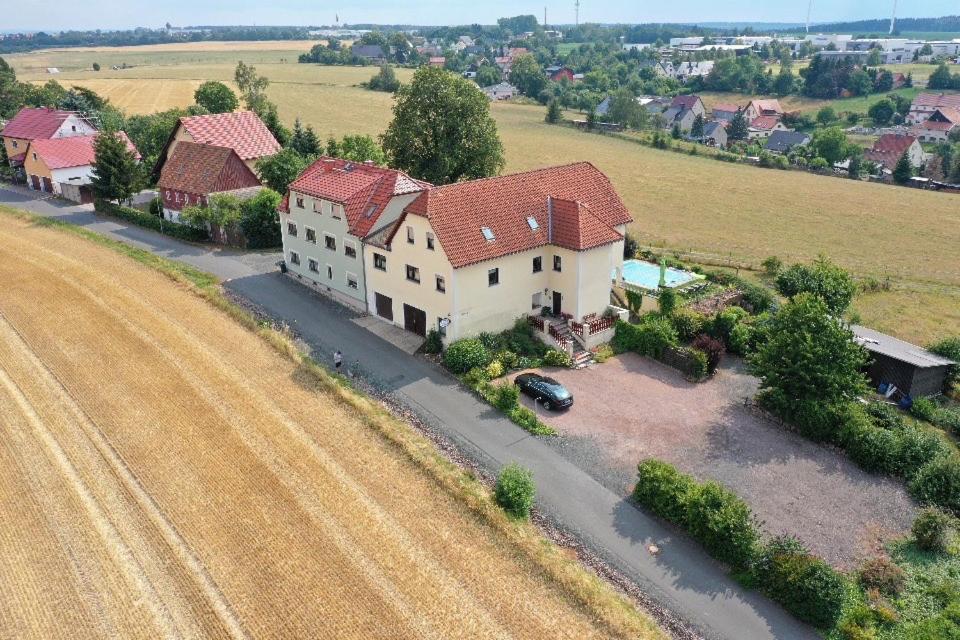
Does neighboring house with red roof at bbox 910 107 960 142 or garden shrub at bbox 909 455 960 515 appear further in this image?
neighboring house with red roof at bbox 910 107 960 142

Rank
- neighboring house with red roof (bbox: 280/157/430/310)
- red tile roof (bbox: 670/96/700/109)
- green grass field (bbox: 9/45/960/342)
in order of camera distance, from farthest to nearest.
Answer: red tile roof (bbox: 670/96/700/109) < green grass field (bbox: 9/45/960/342) < neighboring house with red roof (bbox: 280/157/430/310)

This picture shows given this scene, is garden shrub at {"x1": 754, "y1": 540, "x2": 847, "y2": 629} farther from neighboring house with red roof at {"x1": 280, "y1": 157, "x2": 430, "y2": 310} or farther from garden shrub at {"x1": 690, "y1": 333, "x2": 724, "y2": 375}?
neighboring house with red roof at {"x1": 280, "y1": 157, "x2": 430, "y2": 310}

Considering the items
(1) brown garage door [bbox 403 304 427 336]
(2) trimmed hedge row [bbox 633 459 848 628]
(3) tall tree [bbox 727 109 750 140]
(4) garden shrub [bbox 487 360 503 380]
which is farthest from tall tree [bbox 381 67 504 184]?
(3) tall tree [bbox 727 109 750 140]

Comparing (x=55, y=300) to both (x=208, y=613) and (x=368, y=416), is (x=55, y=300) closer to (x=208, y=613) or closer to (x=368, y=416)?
(x=368, y=416)

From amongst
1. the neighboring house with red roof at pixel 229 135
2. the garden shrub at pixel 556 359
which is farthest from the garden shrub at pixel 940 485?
the neighboring house with red roof at pixel 229 135

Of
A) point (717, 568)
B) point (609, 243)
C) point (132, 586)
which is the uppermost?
point (609, 243)

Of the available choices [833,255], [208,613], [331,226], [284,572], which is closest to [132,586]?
[208,613]
